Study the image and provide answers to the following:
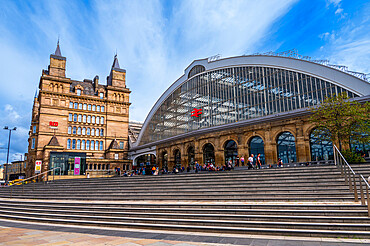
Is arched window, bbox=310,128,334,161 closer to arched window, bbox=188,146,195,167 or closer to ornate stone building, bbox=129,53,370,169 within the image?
ornate stone building, bbox=129,53,370,169

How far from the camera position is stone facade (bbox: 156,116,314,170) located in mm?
28516

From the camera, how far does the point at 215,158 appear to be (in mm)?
36562

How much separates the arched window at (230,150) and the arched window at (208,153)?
2.62 metres

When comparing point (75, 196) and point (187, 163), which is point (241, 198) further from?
point (187, 163)

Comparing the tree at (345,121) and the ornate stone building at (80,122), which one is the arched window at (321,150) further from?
the ornate stone building at (80,122)

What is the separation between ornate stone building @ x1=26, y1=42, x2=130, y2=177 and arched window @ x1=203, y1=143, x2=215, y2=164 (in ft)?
76.3

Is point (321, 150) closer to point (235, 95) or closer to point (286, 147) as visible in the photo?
point (286, 147)

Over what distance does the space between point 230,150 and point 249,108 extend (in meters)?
6.28

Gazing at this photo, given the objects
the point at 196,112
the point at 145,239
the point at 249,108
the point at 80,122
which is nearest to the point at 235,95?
the point at 249,108

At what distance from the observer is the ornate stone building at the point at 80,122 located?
5397 cm

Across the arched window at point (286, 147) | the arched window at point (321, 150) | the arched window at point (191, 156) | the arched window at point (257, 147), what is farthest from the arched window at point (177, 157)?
the arched window at point (321, 150)

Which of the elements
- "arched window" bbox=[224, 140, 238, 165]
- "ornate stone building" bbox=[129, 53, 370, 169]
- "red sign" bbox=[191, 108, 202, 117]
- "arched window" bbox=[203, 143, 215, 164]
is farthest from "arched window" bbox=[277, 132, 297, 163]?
"red sign" bbox=[191, 108, 202, 117]

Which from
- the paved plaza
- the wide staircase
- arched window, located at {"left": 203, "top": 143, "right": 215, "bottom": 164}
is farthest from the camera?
arched window, located at {"left": 203, "top": 143, "right": 215, "bottom": 164}

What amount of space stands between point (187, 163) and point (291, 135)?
17035mm
